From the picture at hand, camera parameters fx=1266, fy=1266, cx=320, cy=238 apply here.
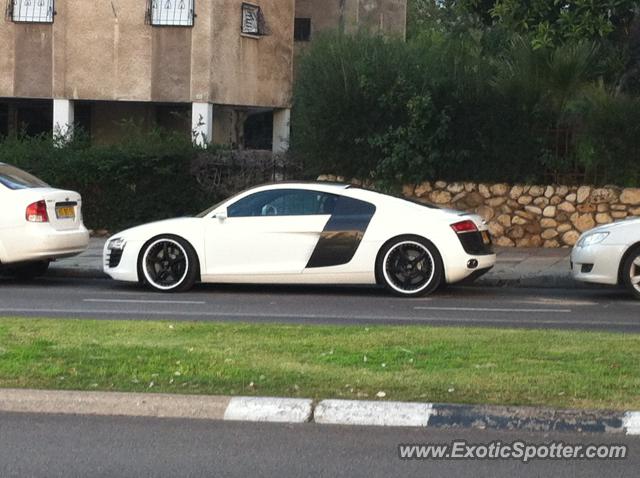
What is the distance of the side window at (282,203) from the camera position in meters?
14.7

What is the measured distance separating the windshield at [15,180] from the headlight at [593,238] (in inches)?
267

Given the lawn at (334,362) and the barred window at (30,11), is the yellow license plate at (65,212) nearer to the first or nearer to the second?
the lawn at (334,362)

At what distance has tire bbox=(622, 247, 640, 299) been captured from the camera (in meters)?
14.1

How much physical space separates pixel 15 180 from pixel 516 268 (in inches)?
265

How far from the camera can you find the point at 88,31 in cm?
2631

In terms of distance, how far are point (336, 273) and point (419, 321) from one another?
2.85m

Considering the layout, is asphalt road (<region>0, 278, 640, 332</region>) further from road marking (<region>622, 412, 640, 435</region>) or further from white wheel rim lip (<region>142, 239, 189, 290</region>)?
road marking (<region>622, 412, 640, 435</region>)

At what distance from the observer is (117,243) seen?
15.0 metres

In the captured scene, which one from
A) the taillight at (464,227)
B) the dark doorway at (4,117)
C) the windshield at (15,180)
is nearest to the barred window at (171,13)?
the dark doorway at (4,117)

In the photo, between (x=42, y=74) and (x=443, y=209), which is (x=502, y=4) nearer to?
(x=443, y=209)

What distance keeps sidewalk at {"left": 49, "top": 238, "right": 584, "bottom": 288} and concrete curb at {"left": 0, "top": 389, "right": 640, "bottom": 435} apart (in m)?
9.37

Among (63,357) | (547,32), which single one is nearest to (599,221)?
(547,32)

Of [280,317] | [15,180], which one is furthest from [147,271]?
[280,317]

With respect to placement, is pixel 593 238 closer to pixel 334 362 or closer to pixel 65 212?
pixel 65 212
